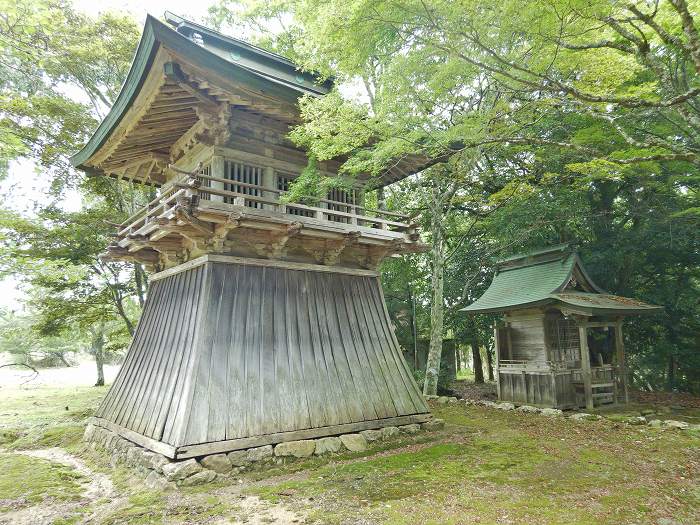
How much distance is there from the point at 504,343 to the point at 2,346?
32232 millimetres

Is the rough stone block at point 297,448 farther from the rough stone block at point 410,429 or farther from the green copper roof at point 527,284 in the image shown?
the green copper roof at point 527,284

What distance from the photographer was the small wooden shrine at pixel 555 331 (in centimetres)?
1266

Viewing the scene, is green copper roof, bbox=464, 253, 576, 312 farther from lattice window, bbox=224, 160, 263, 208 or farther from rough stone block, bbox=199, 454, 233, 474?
rough stone block, bbox=199, 454, 233, 474

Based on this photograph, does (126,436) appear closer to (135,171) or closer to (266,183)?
(266,183)

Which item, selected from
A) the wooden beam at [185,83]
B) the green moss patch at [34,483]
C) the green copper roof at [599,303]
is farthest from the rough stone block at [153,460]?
the green copper roof at [599,303]

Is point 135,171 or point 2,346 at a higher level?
point 135,171

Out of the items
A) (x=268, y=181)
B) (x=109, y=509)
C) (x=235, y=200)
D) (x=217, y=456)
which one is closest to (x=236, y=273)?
(x=235, y=200)

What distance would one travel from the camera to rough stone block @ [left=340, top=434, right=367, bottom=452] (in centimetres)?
843

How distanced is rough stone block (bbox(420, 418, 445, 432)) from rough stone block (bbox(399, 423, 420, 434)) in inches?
8.8

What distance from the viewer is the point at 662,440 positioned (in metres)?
8.71

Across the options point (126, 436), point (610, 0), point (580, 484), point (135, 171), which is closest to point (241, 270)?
point (126, 436)

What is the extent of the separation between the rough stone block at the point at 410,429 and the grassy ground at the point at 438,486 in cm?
24

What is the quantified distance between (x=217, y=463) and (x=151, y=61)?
7.02 meters

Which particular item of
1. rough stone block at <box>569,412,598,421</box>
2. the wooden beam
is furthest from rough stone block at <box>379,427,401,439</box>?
the wooden beam
